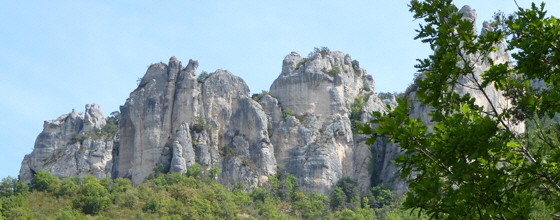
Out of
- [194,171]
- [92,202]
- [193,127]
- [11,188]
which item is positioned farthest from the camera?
[193,127]

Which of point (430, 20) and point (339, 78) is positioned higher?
point (339, 78)

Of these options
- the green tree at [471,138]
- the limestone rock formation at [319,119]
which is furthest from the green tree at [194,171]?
the green tree at [471,138]

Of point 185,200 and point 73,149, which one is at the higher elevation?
point 73,149

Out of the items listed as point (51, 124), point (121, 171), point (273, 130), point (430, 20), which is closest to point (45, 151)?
point (51, 124)

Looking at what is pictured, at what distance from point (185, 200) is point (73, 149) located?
18.9m

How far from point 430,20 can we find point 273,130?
50.6 metres

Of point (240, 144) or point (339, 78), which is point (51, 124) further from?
point (339, 78)

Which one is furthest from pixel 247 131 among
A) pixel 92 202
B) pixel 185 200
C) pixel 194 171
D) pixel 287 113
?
pixel 92 202

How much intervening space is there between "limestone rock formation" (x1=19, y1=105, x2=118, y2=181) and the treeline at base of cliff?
29.2ft

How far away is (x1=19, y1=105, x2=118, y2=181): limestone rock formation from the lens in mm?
60531

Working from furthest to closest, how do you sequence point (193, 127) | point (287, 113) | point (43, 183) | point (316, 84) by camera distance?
point (316, 84)
point (287, 113)
point (193, 127)
point (43, 183)

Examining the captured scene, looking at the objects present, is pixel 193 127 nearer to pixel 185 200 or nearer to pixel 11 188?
pixel 185 200

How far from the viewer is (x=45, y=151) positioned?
66000 mm

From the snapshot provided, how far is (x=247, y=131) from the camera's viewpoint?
56.4 meters
